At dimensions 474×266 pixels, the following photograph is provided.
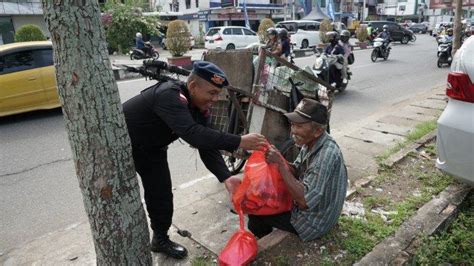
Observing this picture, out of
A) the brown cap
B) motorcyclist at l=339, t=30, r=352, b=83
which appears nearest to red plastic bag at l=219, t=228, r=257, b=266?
the brown cap

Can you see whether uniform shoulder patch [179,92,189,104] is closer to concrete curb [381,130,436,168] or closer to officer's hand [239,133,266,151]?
officer's hand [239,133,266,151]

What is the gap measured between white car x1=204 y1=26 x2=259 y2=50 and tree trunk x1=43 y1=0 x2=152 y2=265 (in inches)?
748

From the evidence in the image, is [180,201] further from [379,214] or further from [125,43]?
[125,43]

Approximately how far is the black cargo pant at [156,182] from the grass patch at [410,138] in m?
2.61

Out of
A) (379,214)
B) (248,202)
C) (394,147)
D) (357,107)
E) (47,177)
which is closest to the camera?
(248,202)

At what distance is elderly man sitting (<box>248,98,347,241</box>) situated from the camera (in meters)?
2.27

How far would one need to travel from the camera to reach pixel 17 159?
204 inches

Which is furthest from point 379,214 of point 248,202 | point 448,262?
point 248,202

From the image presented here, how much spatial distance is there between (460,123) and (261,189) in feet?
5.04

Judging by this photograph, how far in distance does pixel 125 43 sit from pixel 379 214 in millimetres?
20659

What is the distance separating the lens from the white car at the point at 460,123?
261 cm

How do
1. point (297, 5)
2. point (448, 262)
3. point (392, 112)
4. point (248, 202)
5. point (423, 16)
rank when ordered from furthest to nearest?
1. point (423, 16)
2. point (297, 5)
3. point (392, 112)
4. point (448, 262)
5. point (248, 202)

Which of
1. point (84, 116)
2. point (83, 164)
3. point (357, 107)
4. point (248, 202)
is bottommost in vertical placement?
point (357, 107)

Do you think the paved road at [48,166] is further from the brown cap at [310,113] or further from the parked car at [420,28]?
the parked car at [420,28]
